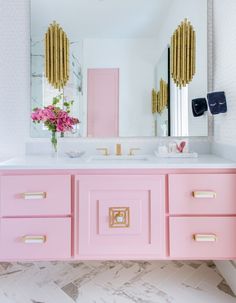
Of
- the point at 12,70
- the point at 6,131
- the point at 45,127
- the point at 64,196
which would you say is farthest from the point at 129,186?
the point at 12,70

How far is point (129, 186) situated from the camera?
148cm

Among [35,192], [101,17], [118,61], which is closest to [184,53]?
[118,61]

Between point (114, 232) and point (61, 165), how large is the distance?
0.48m

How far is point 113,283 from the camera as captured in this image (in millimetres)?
1773

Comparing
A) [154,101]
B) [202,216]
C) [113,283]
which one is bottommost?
[113,283]

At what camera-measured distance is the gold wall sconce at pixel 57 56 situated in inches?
79.9

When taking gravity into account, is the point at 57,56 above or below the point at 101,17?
below

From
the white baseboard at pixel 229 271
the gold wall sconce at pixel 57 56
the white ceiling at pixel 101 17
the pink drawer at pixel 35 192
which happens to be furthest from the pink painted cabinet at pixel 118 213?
the white ceiling at pixel 101 17

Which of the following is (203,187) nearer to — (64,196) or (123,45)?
(64,196)

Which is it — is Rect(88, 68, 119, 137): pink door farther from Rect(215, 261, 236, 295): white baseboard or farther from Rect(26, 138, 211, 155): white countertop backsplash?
Rect(215, 261, 236, 295): white baseboard

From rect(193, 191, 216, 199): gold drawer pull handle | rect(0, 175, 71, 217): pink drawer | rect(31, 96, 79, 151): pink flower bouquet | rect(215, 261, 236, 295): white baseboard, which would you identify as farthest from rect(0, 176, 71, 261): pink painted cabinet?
rect(215, 261, 236, 295): white baseboard

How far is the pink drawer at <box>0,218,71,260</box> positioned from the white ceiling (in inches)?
54.3

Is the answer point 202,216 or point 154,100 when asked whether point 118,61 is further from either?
point 202,216

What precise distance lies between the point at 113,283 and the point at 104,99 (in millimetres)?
1297
